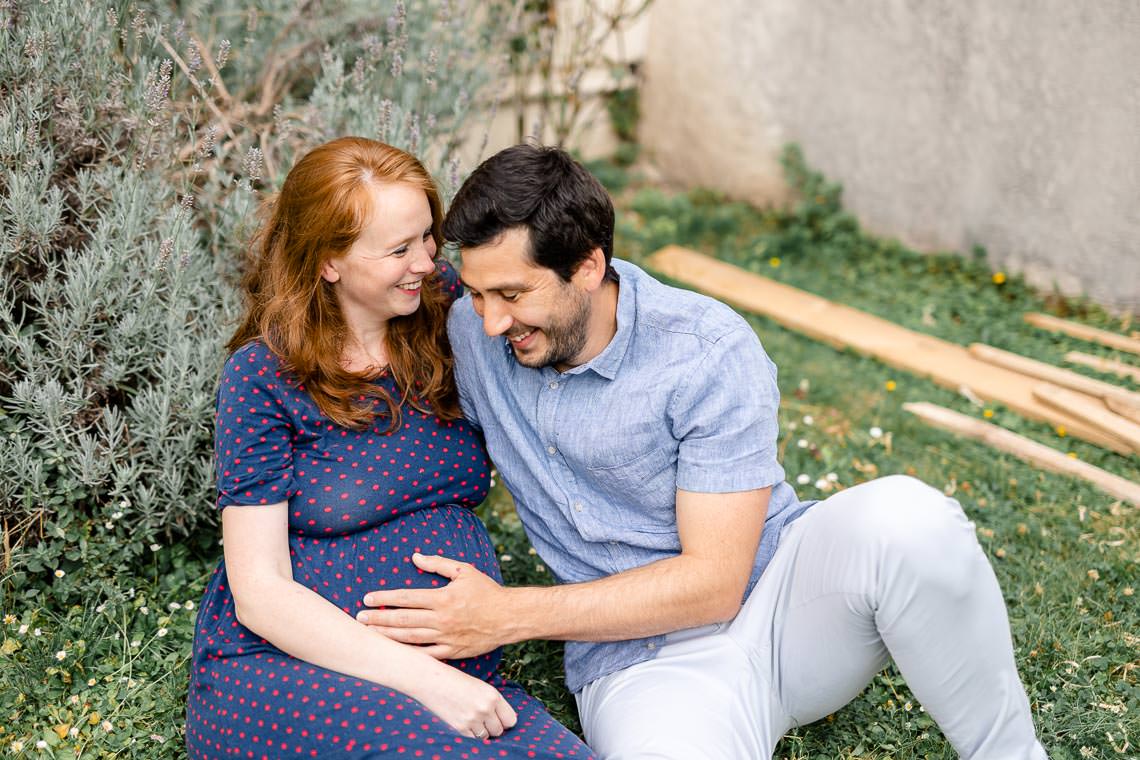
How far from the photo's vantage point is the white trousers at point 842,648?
6.99 feet

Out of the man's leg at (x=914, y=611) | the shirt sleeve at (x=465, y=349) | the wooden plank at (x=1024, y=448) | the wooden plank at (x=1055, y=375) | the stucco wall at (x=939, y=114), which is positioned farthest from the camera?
the stucco wall at (x=939, y=114)

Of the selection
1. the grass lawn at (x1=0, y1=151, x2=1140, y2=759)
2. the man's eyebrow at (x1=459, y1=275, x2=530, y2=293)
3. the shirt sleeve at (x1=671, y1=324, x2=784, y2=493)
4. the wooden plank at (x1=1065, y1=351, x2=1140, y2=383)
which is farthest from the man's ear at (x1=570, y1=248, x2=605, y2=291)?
the wooden plank at (x1=1065, y1=351, x2=1140, y2=383)

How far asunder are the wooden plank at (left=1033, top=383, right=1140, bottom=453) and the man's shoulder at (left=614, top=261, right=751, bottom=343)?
7.42 feet

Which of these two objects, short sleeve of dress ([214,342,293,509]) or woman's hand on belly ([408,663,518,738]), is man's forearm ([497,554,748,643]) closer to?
woman's hand on belly ([408,663,518,738])

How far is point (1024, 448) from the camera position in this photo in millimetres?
3975

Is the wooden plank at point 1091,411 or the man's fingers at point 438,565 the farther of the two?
the wooden plank at point 1091,411

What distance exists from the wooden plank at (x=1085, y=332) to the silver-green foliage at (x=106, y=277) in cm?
305

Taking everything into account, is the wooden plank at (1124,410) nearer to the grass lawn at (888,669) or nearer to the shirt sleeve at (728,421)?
the grass lawn at (888,669)

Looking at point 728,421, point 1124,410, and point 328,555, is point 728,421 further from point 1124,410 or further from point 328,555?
point 1124,410

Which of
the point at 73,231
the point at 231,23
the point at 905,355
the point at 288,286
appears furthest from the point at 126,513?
the point at 905,355

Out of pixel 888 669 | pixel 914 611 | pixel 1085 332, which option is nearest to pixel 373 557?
pixel 914 611

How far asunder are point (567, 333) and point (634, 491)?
0.40 meters

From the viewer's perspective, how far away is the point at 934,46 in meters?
5.50

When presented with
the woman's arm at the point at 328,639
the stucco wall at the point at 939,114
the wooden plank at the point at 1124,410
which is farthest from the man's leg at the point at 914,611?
the stucco wall at the point at 939,114
